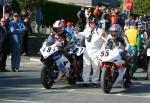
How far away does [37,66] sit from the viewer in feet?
71.4

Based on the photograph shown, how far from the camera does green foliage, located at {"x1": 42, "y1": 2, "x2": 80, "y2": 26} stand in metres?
40.5

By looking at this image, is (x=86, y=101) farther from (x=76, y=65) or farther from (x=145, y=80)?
(x=145, y=80)

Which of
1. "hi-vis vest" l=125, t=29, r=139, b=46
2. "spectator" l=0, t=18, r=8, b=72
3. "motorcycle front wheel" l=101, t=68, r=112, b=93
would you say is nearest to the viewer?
"motorcycle front wheel" l=101, t=68, r=112, b=93

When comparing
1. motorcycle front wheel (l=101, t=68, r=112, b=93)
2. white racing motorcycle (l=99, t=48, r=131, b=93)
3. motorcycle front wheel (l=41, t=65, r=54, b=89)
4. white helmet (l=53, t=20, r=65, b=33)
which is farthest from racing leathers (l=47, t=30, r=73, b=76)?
motorcycle front wheel (l=101, t=68, r=112, b=93)

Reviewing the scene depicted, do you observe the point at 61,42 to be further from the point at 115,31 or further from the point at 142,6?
the point at 142,6

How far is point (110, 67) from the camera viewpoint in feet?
49.0

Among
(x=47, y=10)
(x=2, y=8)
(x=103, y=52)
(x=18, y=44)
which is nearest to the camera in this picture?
(x=103, y=52)


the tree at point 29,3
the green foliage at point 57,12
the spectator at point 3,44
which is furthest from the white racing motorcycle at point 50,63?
the green foliage at point 57,12

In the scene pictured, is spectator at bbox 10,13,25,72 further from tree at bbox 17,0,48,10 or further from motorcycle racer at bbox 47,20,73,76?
tree at bbox 17,0,48,10

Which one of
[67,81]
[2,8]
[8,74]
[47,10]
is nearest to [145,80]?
[67,81]

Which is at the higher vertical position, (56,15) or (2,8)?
(2,8)

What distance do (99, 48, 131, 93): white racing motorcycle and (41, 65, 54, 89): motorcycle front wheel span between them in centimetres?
134

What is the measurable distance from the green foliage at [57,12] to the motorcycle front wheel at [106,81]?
24736mm

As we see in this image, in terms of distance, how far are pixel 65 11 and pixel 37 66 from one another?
2235cm
